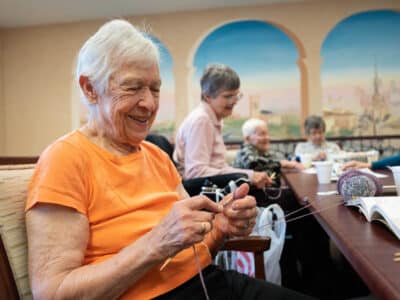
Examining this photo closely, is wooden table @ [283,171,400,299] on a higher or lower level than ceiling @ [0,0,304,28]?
lower

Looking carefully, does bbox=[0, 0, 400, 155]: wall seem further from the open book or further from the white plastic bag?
the open book

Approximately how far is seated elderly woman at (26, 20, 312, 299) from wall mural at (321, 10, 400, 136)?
451 cm

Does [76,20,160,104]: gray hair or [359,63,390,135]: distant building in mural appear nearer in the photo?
[76,20,160,104]: gray hair

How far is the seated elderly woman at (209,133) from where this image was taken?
1.91m

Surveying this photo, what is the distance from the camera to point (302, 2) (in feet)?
15.8

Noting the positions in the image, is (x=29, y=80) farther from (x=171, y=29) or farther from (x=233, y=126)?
(x=233, y=126)

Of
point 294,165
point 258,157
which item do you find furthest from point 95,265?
point 294,165

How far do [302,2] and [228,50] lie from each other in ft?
3.96

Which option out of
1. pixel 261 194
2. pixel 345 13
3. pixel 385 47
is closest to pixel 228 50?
pixel 345 13

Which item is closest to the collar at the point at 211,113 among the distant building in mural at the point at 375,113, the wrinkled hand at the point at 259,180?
the wrinkled hand at the point at 259,180

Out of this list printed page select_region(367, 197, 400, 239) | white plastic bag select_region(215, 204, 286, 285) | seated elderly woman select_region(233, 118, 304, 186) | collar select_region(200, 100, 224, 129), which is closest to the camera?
printed page select_region(367, 197, 400, 239)

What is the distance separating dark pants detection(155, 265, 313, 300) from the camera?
0.91 meters

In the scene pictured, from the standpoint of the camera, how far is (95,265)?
733mm

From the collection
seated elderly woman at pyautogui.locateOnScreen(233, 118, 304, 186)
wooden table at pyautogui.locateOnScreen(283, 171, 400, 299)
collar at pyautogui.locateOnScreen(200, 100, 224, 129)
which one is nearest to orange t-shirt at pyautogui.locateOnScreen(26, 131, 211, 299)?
wooden table at pyautogui.locateOnScreen(283, 171, 400, 299)
